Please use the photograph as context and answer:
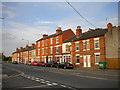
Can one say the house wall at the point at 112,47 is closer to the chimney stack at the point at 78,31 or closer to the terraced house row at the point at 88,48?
the terraced house row at the point at 88,48

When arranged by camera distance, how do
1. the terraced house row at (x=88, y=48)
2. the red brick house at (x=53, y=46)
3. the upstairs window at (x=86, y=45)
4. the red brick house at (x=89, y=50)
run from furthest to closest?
1. the red brick house at (x=53, y=46)
2. the upstairs window at (x=86, y=45)
3. the red brick house at (x=89, y=50)
4. the terraced house row at (x=88, y=48)

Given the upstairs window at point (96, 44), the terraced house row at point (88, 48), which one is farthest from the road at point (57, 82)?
the upstairs window at point (96, 44)

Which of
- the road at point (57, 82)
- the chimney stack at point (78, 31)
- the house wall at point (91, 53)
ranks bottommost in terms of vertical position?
the road at point (57, 82)

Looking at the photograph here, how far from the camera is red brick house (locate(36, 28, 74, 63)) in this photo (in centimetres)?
4993

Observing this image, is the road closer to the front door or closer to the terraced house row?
the terraced house row

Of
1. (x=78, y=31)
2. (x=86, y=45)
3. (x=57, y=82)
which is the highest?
(x=78, y=31)

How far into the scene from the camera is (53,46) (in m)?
53.8

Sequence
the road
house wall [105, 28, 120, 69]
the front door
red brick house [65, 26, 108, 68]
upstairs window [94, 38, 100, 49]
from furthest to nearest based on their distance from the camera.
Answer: the front door, upstairs window [94, 38, 100, 49], red brick house [65, 26, 108, 68], house wall [105, 28, 120, 69], the road

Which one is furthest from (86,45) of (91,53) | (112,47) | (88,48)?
(112,47)

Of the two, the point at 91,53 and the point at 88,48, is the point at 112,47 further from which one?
the point at 88,48

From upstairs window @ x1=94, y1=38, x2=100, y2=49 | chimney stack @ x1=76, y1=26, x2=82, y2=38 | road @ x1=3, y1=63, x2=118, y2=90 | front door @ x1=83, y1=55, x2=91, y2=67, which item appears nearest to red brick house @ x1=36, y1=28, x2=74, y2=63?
chimney stack @ x1=76, y1=26, x2=82, y2=38

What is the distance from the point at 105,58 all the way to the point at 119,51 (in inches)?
121

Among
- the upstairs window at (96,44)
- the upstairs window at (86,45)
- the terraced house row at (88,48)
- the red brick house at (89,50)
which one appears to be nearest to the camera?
the terraced house row at (88,48)

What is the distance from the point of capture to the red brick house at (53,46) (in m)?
49.9
